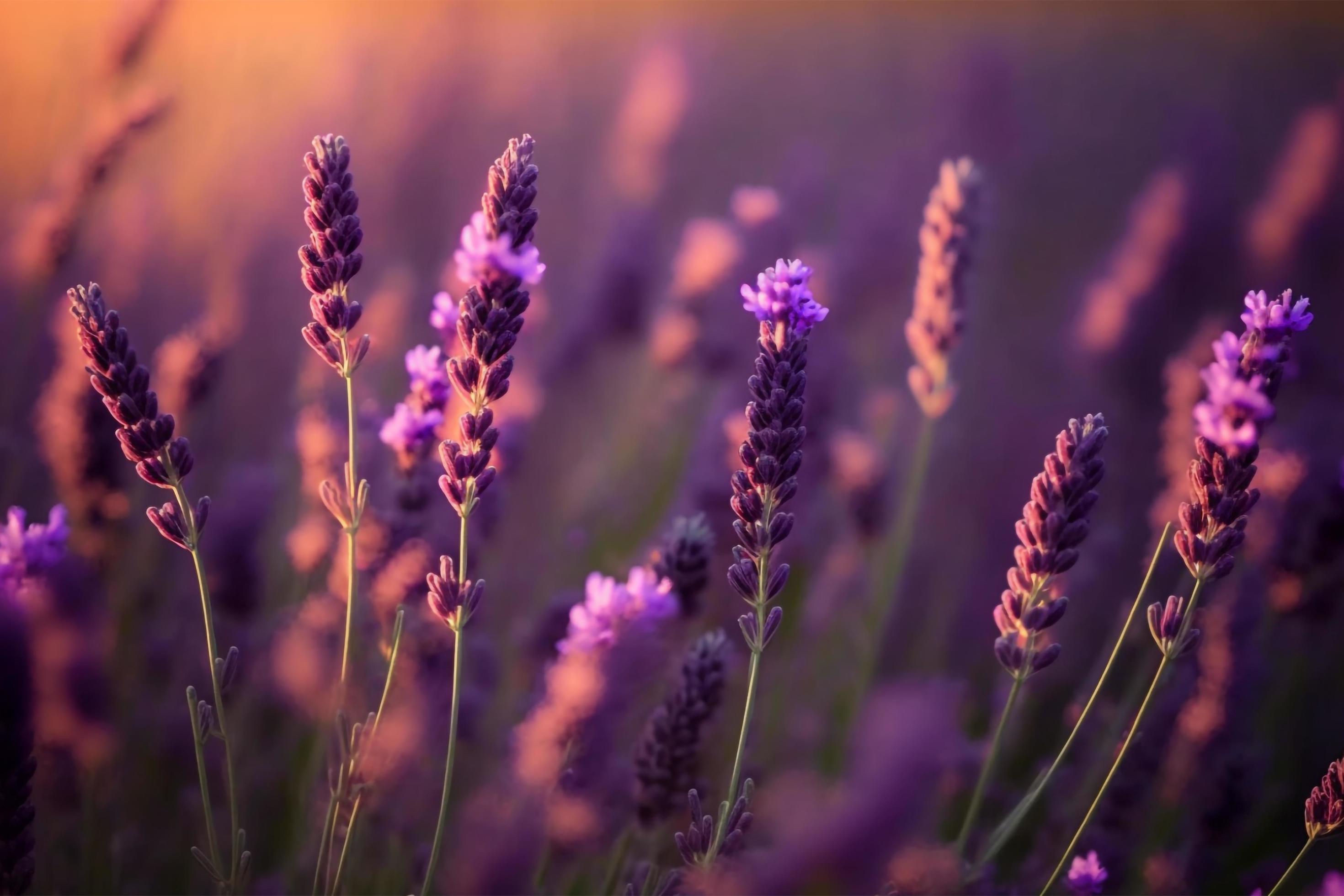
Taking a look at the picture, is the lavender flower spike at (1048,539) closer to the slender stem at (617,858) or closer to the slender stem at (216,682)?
the slender stem at (617,858)

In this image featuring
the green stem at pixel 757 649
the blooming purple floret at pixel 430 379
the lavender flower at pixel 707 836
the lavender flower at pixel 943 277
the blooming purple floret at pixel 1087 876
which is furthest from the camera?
the lavender flower at pixel 943 277

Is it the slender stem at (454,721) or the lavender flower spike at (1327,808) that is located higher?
the slender stem at (454,721)

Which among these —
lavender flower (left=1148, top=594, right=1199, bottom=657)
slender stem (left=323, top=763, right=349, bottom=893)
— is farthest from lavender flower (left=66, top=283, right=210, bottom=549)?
lavender flower (left=1148, top=594, right=1199, bottom=657)

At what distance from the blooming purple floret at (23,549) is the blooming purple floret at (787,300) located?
46.7 inches

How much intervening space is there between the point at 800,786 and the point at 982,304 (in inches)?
161

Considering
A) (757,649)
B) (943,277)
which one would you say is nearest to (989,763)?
(757,649)

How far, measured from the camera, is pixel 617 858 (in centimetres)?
167

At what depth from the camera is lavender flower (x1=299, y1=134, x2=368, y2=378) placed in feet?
4.35

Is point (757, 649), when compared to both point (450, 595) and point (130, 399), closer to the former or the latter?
point (450, 595)

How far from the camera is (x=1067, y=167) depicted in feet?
21.0

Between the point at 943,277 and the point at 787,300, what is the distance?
944 millimetres

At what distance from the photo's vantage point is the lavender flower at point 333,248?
1327 millimetres

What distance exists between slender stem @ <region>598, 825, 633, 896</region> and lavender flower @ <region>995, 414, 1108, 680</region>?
0.72m

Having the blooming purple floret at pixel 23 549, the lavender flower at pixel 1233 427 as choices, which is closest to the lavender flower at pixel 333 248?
the blooming purple floret at pixel 23 549
